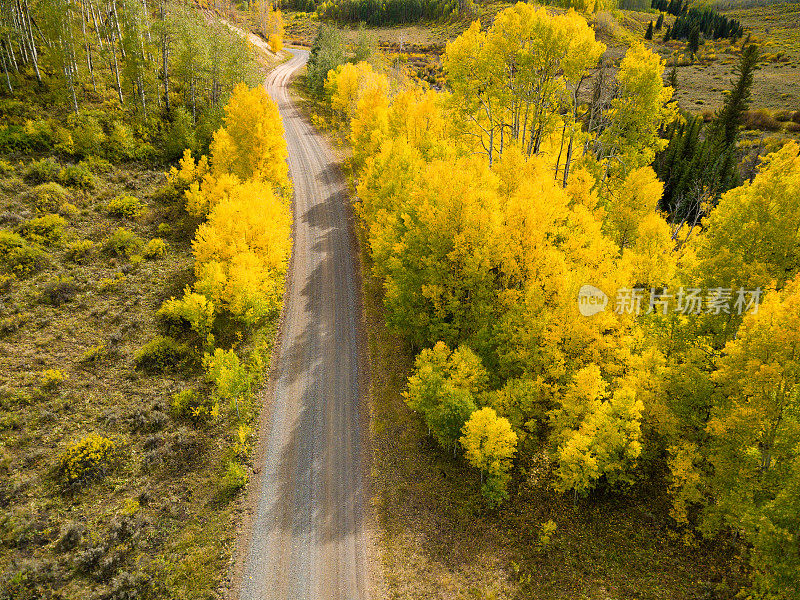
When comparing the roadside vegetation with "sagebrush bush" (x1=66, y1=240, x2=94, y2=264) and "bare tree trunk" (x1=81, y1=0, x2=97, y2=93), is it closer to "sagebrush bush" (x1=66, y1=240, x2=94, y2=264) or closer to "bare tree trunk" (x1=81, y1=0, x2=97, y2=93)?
"sagebrush bush" (x1=66, y1=240, x2=94, y2=264)

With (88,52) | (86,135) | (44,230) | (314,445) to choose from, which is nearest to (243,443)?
(314,445)

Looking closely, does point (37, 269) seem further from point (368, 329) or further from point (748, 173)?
point (748, 173)

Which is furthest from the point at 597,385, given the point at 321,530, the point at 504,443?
the point at 321,530

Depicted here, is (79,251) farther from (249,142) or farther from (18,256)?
(249,142)

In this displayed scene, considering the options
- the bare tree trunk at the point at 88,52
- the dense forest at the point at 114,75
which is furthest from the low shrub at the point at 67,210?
the bare tree trunk at the point at 88,52

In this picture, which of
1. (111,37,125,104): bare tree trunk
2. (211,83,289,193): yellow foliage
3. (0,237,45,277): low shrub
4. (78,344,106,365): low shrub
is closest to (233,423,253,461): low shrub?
(78,344,106,365): low shrub

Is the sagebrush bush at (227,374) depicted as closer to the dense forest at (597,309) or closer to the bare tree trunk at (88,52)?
the dense forest at (597,309)
